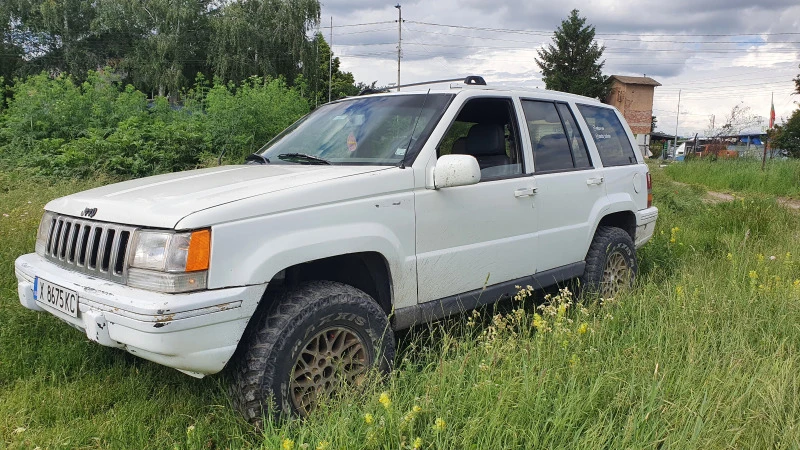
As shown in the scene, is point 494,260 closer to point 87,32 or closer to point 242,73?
point 242,73

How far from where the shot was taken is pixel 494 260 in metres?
3.61

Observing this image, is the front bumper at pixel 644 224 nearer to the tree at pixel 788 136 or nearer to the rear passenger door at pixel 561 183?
the rear passenger door at pixel 561 183

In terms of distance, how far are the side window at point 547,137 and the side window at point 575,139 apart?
0.05 meters

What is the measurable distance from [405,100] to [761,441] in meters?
2.55

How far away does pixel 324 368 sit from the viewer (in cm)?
274

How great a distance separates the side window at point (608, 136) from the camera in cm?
470

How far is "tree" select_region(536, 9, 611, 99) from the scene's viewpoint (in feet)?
154

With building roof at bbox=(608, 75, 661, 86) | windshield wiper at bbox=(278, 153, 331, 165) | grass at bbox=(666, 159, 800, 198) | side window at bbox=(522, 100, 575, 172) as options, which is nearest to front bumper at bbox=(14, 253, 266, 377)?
windshield wiper at bbox=(278, 153, 331, 165)

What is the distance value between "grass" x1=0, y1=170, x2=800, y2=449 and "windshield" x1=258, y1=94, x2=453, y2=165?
1.07m

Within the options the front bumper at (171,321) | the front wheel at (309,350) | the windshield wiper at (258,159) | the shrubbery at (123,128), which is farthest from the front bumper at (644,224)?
the shrubbery at (123,128)

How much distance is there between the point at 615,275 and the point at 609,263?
14 cm

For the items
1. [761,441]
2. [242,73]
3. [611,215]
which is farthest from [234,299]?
[242,73]

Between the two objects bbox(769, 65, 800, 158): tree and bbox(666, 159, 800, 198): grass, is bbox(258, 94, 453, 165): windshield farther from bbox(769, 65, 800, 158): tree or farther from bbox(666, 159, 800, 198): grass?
bbox(769, 65, 800, 158): tree

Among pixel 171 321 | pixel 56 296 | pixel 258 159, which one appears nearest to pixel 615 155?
pixel 258 159
